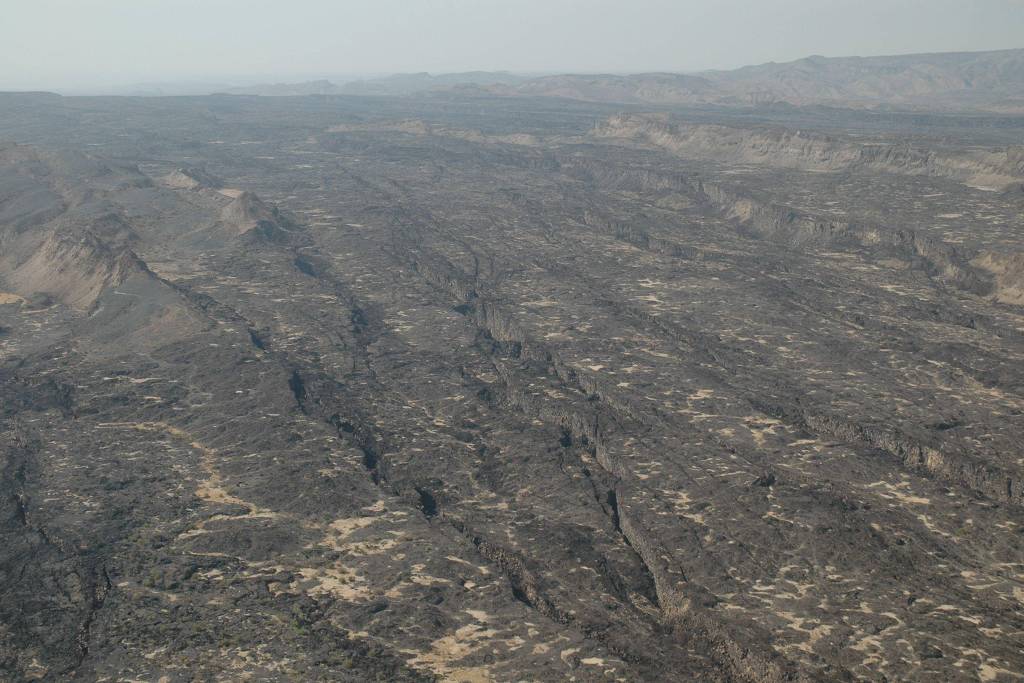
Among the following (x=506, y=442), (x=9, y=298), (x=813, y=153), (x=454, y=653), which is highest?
(x=813, y=153)

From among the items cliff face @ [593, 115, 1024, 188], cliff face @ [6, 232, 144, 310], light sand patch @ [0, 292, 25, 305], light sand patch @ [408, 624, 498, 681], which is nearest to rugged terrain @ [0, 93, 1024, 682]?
light sand patch @ [408, 624, 498, 681]

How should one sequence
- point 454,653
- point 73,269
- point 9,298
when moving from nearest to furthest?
point 454,653 < point 9,298 < point 73,269

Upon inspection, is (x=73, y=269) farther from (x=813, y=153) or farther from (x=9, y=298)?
(x=813, y=153)

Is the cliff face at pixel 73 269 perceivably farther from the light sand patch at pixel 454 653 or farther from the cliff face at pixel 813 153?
the cliff face at pixel 813 153

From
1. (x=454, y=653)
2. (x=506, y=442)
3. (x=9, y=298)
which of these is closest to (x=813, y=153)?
(x=506, y=442)

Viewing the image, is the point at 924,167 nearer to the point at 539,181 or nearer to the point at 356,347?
the point at 539,181

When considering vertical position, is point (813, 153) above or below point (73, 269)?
above

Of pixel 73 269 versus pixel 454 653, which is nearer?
pixel 454 653

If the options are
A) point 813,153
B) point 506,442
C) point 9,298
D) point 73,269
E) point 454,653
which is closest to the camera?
point 454,653

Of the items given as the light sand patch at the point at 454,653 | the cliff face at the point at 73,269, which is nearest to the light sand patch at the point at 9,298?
the cliff face at the point at 73,269
